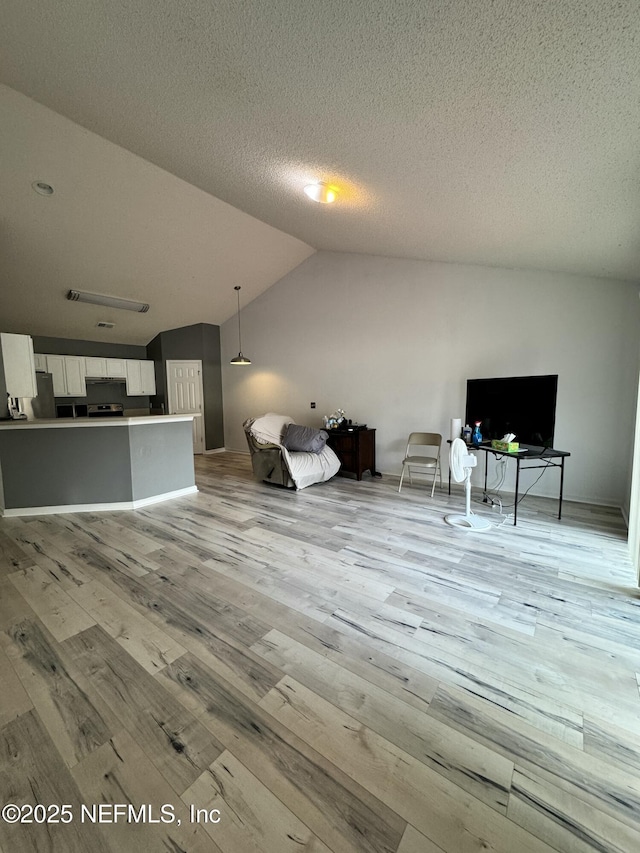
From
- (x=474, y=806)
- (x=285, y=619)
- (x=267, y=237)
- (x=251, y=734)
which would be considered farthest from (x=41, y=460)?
(x=474, y=806)

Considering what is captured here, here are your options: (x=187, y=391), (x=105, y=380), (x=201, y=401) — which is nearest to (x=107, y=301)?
(x=105, y=380)

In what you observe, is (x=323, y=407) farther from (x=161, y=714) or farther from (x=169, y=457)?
(x=161, y=714)

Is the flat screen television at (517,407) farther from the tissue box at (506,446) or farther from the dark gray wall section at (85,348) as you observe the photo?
the dark gray wall section at (85,348)

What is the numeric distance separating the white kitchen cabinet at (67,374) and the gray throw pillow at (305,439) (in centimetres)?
415

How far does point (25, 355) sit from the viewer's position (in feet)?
13.2

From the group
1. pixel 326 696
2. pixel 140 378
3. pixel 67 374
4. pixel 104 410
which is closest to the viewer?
pixel 326 696

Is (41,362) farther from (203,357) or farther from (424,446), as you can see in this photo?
(424,446)

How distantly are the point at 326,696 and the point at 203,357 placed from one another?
267 inches

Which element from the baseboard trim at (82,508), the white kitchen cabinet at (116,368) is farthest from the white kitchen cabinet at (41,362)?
the baseboard trim at (82,508)

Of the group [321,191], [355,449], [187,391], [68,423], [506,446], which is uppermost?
[321,191]

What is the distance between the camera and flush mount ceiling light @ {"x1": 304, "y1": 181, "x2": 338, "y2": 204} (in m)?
2.72

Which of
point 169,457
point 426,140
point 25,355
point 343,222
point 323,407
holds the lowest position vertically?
point 169,457

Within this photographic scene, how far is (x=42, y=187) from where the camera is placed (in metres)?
3.40

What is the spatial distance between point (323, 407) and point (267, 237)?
9.17 ft
